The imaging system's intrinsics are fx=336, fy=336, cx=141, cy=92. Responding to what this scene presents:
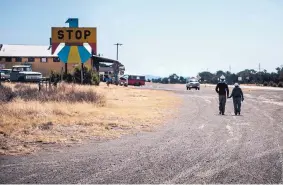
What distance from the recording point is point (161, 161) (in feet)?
22.4

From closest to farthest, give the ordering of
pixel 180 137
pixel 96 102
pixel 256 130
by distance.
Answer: pixel 180 137, pixel 256 130, pixel 96 102

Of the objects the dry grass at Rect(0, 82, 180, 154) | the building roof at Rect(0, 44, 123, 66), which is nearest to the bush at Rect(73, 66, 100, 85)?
the dry grass at Rect(0, 82, 180, 154)

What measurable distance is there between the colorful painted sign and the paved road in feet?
22.1

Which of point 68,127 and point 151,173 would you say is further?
point 68,127

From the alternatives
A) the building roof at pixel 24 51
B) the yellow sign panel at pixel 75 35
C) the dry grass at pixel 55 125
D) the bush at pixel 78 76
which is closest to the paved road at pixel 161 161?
the dry grass at pixel 55 125

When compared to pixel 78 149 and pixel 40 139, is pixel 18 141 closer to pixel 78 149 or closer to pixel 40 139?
pixel 40 139

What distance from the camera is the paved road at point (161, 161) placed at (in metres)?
A: 5.71

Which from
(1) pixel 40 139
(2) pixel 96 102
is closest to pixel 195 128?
(1) pixel 40 139

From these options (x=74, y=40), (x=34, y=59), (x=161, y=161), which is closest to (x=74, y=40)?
(x=74, y=40)

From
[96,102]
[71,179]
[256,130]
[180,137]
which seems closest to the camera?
[71,179]

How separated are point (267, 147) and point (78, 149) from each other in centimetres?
463

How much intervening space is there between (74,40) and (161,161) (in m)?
10.4

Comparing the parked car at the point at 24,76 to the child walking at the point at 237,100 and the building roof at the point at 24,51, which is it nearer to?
the child walking at the point at 237,100

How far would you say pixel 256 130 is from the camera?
11234 mm
